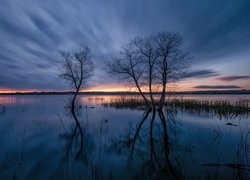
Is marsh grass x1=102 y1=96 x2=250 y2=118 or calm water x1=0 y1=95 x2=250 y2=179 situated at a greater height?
marsh grass x1=102 y1=96 x2=250 y2=118

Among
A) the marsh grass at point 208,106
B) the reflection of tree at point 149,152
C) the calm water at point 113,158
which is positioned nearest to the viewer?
the calm water at point 113,158

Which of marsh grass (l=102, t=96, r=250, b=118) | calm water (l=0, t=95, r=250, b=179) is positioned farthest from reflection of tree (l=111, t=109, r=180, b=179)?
marsh grass (l=102, t=96, r=250, b=118)

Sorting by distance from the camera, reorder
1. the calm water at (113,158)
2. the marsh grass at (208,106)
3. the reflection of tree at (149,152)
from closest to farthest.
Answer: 1. the calm water at (113,158)
2. the reflection of tree at (149,152)
3. the marsh grass at (208,106)

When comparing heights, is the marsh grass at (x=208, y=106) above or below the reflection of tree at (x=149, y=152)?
above

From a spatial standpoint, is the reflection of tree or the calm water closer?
the calm water

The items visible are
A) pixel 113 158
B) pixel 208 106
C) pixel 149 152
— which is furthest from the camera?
→ pixel 208 106

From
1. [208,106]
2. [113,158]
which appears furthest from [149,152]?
[208,106]

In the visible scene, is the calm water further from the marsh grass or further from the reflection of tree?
the marsh grass

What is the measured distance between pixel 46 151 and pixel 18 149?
4.55 feet

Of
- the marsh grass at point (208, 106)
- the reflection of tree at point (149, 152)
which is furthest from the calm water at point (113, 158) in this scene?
the marsh grass at point (208, 106)

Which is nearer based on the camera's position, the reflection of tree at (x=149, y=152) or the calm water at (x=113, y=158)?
the calm water at (x=113, y=158)

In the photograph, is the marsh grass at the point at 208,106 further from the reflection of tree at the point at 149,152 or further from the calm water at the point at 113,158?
the reflection of tree at the point at 149,152

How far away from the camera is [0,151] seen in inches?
263

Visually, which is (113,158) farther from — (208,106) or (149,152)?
(208,106)
